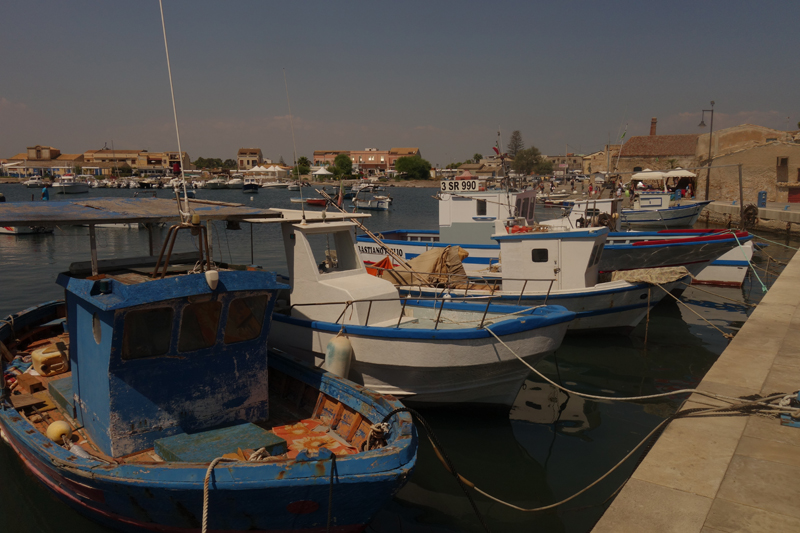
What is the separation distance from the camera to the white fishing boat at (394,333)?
8664mm

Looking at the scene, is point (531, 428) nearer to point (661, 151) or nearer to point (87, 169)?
point (661, 151)

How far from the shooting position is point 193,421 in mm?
6707

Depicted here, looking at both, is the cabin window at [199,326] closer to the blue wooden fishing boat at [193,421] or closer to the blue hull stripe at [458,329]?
the blue wooden fishing boat at [193,421]

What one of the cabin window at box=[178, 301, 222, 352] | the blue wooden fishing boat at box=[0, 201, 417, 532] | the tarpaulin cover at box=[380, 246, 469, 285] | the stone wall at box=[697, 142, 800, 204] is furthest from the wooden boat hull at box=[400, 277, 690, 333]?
the stone wall at box=[697, 142, 800, 204]

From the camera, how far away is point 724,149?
57312 millimetres

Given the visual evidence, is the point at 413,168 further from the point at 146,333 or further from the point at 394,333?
the point at 146,333

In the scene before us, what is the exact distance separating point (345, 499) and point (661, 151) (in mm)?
93586

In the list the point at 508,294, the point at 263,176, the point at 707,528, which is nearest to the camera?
the point at 707,528

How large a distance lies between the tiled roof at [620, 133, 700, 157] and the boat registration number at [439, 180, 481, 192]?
7408 cm

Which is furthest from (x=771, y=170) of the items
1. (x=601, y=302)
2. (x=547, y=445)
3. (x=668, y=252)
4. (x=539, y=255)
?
(x=547, y=445)

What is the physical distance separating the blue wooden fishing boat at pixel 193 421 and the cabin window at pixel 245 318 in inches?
0.6

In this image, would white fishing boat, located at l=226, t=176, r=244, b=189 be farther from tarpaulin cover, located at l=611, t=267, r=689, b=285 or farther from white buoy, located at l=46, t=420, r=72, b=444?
white buoy, located at l=46, t=420, r=72, b=444

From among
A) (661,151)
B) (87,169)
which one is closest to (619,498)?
(661,151)

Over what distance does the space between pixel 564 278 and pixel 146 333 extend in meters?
10.4
